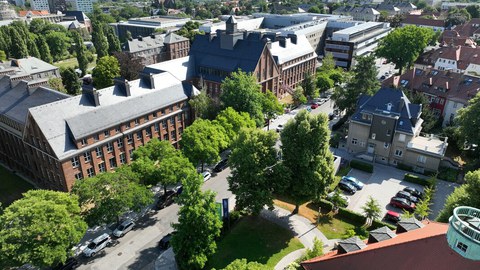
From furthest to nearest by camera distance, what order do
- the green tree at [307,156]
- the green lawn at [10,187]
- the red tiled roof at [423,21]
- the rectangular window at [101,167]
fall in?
the red tiled roof at [423,21], the rectangular window at [101,167], the green lawn at [10,187], the green tree at [307,156]

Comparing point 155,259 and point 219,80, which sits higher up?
point 219,80

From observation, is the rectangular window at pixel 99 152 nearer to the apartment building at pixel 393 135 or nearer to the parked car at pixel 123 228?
the parked car at pixel 123 228

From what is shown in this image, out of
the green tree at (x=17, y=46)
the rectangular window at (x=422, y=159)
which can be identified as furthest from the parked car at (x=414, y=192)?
the green tree at (x=17, y=46)

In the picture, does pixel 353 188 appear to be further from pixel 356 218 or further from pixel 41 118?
pixel 41 118


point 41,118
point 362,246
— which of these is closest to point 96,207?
point 41,118

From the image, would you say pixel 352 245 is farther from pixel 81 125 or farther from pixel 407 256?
pixel 81 125
